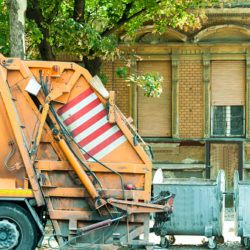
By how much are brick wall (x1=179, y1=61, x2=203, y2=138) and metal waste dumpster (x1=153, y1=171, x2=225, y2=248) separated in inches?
241

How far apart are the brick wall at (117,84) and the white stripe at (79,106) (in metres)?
8.15

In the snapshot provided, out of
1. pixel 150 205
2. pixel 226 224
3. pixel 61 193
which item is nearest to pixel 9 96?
pixel 61 193

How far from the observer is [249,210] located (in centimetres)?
887

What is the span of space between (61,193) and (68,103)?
120cm

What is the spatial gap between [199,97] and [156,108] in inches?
49.6

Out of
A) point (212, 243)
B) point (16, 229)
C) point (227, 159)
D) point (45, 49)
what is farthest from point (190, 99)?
point (16, 229)

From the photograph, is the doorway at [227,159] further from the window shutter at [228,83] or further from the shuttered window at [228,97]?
the window shutter at [228,83]

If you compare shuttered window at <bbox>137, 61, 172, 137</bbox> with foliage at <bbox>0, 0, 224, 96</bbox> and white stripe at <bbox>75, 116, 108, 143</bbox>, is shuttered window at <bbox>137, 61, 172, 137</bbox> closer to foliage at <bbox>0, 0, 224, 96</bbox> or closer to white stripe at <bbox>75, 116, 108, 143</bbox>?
foliage at <bbox>0, 0, 224, 96</bbox>

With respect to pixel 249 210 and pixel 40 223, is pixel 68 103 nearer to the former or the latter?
pixel 40 223

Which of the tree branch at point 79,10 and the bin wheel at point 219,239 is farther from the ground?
the tree branch at point 79,10

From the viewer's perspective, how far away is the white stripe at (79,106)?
23.7ft

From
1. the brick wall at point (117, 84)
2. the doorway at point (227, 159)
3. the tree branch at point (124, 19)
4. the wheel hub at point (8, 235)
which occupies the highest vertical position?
the tree branch at point (124, 19)

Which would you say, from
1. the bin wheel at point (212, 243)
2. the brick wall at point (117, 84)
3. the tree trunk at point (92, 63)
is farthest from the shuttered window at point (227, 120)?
the bin wheel at point (212, 243)

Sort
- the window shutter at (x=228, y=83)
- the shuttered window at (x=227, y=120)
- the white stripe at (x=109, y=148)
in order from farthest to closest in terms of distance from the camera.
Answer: the shuttered window at (x=227, y=120) → the window shutter at (x=228, y=83) → the white stripe at (x=109, y=148)
